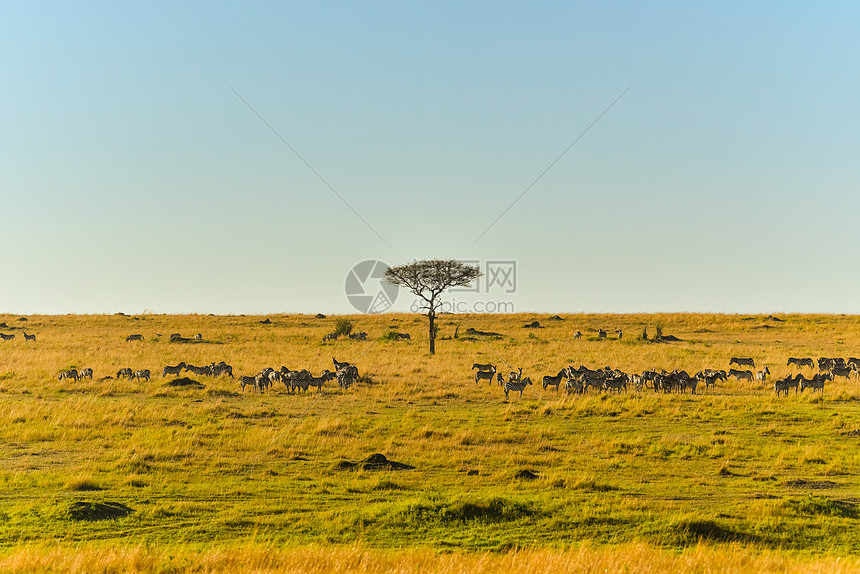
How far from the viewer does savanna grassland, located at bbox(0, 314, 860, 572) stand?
40.2 ft

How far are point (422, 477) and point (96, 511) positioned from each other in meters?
7.16

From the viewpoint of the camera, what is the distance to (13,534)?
13.5 m

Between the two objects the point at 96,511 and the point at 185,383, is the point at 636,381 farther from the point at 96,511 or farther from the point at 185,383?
the point at 96,511

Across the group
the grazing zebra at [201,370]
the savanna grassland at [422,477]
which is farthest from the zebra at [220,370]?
the savanna grassland at [422,477]

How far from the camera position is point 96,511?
14539 millimetres

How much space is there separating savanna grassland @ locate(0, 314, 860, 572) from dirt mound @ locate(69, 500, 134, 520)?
5 cm

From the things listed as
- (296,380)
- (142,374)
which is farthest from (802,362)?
(142,374)

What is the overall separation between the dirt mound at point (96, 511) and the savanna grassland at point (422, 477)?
1.8 inches

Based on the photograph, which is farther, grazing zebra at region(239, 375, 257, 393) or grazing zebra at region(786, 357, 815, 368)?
grazing zebra at region(786, 357, 815, 368)

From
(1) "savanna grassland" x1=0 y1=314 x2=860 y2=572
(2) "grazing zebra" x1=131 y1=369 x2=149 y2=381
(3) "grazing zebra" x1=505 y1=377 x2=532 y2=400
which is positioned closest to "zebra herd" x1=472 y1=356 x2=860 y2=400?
(3) "grazing zebra" x1=505 y1=377 x2=532 y2=400

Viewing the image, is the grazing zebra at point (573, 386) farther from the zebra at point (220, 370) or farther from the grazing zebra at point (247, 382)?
the zebra at point (220, 370)

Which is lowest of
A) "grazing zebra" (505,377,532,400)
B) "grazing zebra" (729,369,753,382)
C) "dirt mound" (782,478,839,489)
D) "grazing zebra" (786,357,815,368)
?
"dirt mound" (782,478,839,489)

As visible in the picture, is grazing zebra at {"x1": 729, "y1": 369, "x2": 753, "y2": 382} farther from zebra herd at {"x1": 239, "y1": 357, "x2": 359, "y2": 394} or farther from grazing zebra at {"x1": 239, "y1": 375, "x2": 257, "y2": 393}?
grazing zebra at {"x1": 239, "y1": 375, "x2": 257, "y2": 393}

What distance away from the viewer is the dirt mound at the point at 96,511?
14.3 metres
